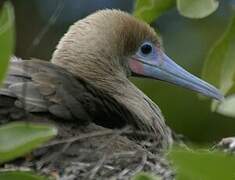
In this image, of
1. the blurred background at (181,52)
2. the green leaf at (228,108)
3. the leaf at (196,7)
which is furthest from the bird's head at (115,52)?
the green leaf at (228,108)

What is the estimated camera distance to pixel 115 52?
3672mm

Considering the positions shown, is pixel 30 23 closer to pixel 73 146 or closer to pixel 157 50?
pixel 157 50

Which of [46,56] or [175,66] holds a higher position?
[175,66]

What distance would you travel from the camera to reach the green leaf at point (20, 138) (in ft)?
4.01

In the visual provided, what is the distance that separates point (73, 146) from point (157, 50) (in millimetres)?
1512

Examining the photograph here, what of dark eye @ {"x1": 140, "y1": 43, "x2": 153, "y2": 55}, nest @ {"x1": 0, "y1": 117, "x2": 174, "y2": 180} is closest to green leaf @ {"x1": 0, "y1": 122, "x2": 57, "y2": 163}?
nest @ {"x1": 0, "y1": 117, "x2": 174, "y2": 180}

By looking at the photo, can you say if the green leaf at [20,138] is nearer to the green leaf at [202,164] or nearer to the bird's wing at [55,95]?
the green leaf at [202,164]

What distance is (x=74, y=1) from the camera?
309cm

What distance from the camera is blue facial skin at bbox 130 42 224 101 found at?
374 centimetres

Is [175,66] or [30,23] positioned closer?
[175,66]

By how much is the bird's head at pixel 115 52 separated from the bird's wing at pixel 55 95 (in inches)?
19.2

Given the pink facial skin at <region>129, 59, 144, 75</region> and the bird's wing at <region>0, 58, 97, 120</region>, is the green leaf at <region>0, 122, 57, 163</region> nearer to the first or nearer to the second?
the bird's wing at <region>0, 58, 97, 120</region>

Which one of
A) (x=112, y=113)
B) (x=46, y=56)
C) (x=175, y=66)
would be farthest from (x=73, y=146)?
(x=46, y=56)

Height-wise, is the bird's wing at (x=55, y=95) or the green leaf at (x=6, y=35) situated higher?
the green leaf at (x=6, y=35)
